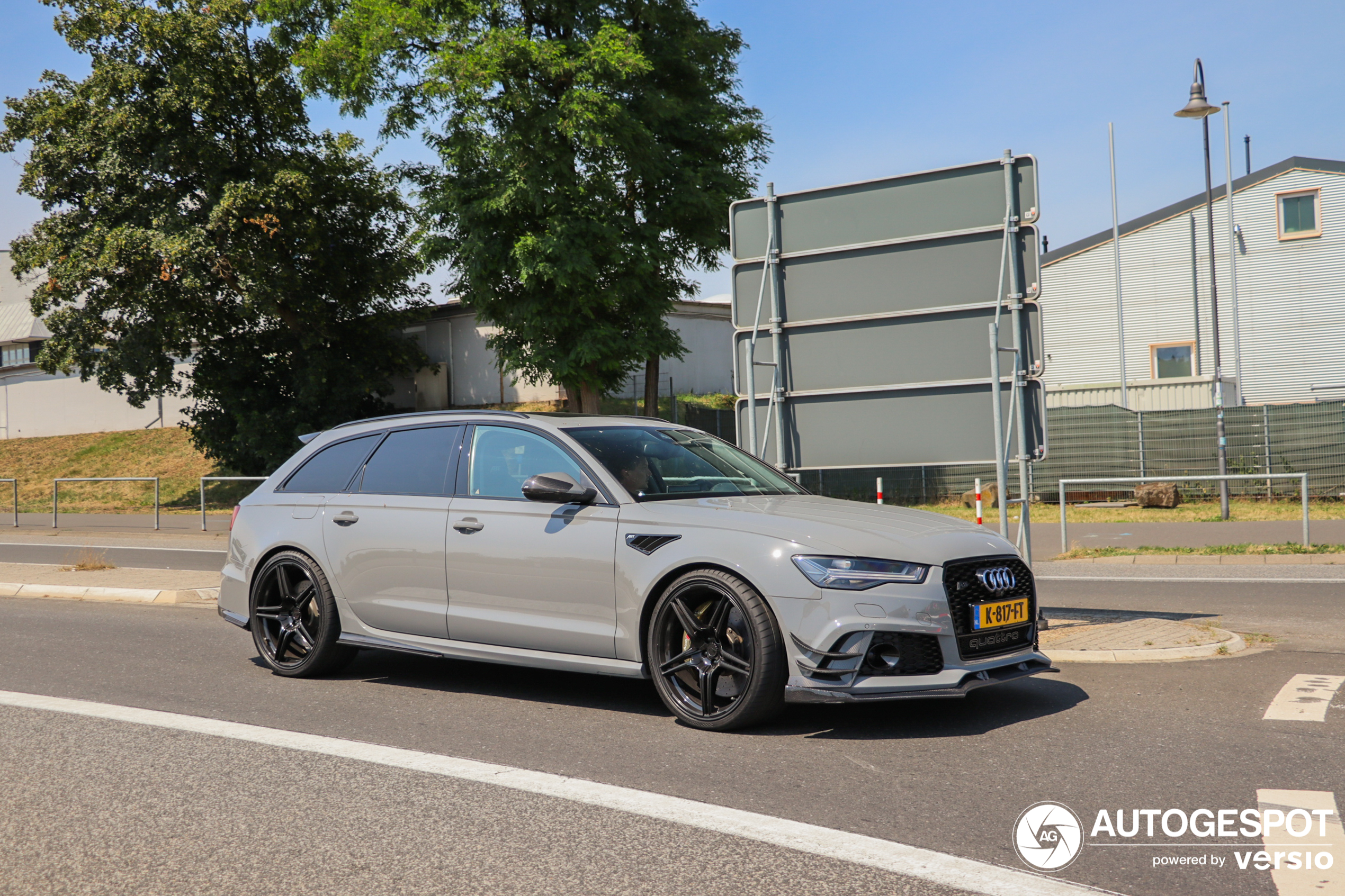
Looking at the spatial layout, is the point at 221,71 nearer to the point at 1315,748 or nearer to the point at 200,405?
the point at 200,405

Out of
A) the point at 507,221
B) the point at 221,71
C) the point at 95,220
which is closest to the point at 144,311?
the point at 95,220

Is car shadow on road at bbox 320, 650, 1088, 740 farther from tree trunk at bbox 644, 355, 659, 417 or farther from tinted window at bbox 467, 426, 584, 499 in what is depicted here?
tree trunk at bbox 644, 355, 659, 417

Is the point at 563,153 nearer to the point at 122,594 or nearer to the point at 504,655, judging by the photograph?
the point at 122,594

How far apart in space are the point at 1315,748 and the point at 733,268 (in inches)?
225

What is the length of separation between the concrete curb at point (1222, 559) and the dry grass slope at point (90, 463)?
63.8 feet

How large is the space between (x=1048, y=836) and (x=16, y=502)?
92.0ft

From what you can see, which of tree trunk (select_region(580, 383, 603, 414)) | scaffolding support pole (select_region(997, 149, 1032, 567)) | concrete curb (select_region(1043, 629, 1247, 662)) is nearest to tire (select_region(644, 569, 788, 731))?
concrete curb (select_region(1043, 629, 1247, 662))

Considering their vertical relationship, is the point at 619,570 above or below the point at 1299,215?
below

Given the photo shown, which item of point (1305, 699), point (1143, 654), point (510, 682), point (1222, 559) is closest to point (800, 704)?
point (510, 682)

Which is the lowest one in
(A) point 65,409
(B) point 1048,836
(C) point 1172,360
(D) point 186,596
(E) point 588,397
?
(B) point 1048,836

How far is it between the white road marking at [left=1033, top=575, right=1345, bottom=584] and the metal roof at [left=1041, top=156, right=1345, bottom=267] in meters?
23.2

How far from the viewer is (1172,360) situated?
34156 millimetres

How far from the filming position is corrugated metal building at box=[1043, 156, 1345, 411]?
3206 cm

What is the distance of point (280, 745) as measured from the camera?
5270 millimetres
